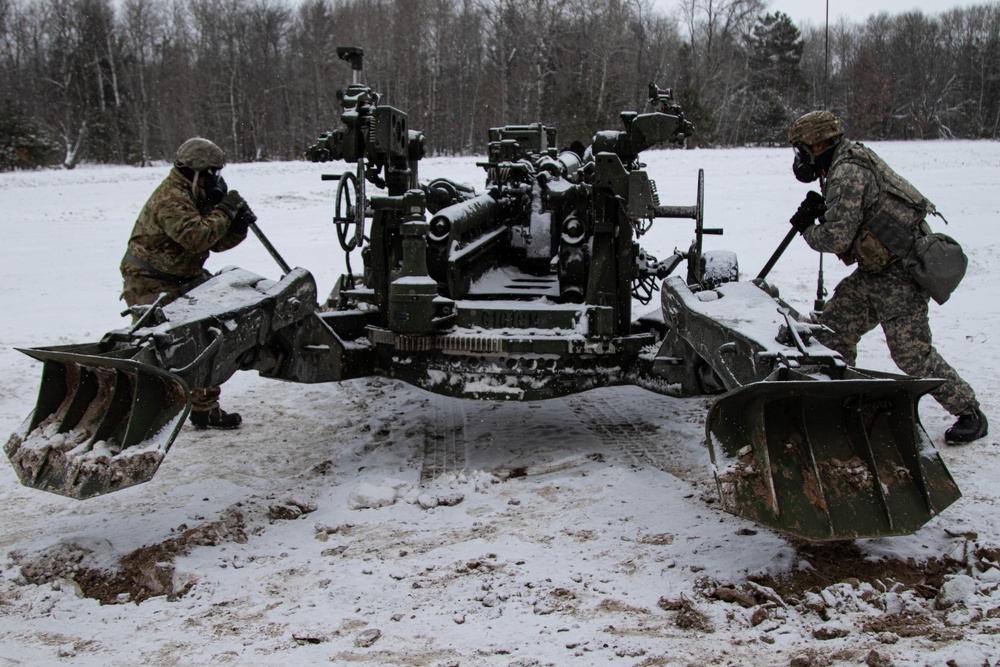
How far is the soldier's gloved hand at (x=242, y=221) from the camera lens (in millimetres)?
5570

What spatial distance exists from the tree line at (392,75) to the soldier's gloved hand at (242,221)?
27.7m

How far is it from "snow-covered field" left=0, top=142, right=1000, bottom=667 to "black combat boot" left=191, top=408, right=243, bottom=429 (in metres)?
0.14

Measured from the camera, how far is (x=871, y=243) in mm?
5035

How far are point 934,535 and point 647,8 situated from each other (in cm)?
4124

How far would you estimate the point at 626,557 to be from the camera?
12.1 feet

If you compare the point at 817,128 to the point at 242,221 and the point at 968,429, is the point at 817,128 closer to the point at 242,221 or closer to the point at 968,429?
the point at 968,429

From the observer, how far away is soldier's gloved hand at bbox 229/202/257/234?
219 inches

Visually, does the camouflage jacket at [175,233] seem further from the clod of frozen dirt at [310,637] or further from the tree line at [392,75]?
the tree line at [392,75]

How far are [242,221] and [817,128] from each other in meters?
3.51

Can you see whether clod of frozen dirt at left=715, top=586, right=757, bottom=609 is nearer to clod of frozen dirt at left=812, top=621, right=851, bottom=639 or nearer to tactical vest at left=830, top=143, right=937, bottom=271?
clod of frozen dirt at left=812, top=621, right=851, bottom=639

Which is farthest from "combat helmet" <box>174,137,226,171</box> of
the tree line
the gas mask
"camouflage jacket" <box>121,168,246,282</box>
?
the tree line

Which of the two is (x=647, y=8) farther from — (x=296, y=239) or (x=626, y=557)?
(x=626, y=557)

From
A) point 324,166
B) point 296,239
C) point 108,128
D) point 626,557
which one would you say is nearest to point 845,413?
point 626,557

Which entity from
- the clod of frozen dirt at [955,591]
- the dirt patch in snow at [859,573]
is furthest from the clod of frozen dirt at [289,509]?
the clod of frozen dirt at [955,591]
